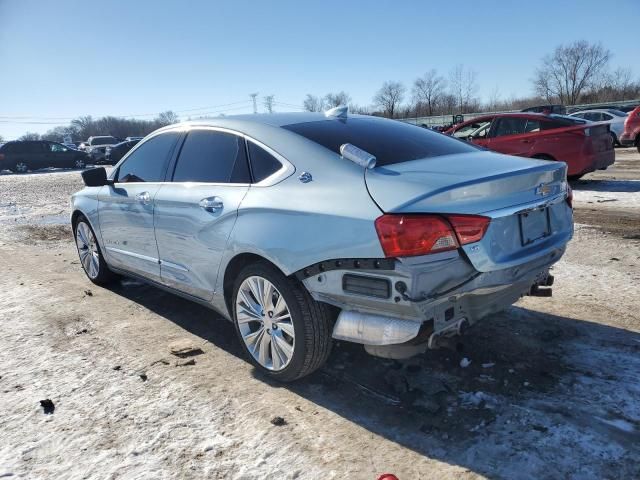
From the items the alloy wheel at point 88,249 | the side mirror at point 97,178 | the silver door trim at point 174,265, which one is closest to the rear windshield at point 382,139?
the silver door trim at point 174,265

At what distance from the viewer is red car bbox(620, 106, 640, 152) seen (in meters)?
14.7

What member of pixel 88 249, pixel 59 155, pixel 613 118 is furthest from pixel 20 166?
pixel 613 118

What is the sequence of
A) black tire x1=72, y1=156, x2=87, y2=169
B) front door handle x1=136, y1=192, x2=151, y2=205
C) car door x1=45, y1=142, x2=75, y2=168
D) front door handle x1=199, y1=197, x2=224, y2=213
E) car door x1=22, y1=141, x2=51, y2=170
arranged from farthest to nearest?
black tire x1=72, y1=156, x2=87, y2=169
car door x1=45, y1=142, x2=75, y2=168
car door x1=22, y1=141, x2=51, y2=170
front door handle x1=136, y1=192, x2=151, y2=205
front door handle x1=199, y1=197, x2=224, y2=213

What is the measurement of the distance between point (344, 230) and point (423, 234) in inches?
16.5

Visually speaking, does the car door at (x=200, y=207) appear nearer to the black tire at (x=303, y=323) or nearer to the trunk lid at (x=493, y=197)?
the black tire at (x=303, y=323)

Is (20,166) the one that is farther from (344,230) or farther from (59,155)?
(344,230)

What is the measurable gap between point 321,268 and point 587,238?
15.9ft

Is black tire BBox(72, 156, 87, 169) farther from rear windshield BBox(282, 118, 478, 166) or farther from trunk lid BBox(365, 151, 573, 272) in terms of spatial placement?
trunk lid BBox(365, 151, 573, 272)

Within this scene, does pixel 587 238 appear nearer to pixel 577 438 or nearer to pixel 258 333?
pixel 577 438

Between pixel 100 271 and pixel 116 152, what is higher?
pixel 116 152

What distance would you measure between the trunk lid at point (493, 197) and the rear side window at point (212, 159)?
109 cm

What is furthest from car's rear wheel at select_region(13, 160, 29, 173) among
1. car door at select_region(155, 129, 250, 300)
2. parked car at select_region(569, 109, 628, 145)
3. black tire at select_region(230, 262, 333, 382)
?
black tire at select_region(230, 262, 333, 382)

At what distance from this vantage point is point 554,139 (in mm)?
10039

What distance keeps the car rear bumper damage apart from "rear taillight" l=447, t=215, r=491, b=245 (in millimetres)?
90
